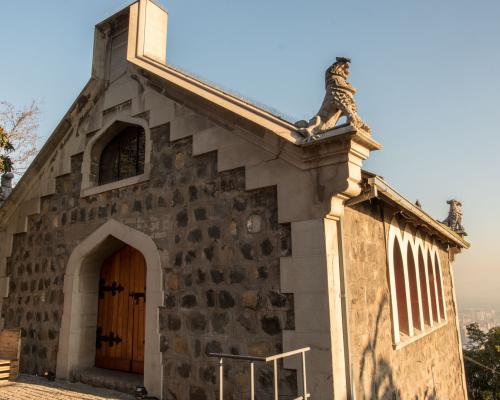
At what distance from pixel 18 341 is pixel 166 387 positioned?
109 inches

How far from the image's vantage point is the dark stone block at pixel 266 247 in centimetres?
521

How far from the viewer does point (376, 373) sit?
558 centimetres

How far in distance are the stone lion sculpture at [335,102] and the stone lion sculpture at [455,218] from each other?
9.17 m

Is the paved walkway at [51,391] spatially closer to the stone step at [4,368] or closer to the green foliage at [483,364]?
the stone step at [4,368]

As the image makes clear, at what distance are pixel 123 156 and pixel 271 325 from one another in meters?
4.38

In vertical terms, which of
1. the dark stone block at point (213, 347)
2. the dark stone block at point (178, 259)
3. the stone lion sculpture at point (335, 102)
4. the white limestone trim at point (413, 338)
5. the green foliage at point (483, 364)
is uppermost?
the stone lion sculpture at point (335, 102)

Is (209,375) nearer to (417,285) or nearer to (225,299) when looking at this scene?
(225,299)

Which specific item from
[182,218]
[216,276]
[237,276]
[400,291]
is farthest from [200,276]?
[400,291]

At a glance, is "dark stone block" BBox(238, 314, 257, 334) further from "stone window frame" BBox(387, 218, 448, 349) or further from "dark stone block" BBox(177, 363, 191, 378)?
"stone window frame" BBox(387, 218, 448, 349)

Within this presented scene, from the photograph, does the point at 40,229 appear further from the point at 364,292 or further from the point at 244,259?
the point at 364,292

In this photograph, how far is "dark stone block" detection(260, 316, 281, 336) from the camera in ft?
16.4

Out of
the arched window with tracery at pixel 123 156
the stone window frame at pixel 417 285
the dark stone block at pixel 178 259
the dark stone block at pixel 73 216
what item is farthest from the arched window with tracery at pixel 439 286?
the dark stone block at pixel 73 216

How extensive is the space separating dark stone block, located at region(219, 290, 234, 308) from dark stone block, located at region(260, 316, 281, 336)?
1.65 feet

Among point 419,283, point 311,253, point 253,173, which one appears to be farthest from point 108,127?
point 419,283
